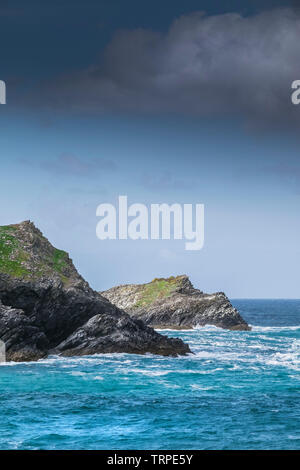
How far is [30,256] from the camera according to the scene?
236ft

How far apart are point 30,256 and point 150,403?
3651cm

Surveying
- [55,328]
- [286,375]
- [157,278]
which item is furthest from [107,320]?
[157,278]

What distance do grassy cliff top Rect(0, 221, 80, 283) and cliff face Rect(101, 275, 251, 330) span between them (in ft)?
144

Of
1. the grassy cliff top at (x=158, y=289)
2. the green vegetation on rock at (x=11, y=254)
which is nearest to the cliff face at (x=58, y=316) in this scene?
the green vegetation on rock at (x=11, y=254)

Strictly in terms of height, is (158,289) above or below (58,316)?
above

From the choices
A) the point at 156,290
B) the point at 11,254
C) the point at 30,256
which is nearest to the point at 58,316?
the point at 30,256

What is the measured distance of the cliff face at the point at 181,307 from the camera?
12862 cm

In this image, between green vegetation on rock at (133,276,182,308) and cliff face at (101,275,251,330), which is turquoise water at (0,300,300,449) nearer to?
cliff face at (101,275,251,330)

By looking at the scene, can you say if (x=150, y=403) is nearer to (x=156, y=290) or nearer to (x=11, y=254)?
(x=11, y=254)

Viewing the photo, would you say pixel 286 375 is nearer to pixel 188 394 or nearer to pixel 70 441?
pixel 188 394

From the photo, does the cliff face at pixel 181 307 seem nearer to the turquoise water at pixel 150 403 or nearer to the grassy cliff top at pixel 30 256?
the grassy cliff top at pixel 30 256

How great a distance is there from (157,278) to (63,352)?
322ft

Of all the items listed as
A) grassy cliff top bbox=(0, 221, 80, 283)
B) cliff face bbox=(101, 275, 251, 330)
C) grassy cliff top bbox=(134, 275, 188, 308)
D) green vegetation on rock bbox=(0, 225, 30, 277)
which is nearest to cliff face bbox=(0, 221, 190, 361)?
green vegetation on rock bbox=(0, 225, 30, 277)

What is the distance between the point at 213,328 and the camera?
124 meters
